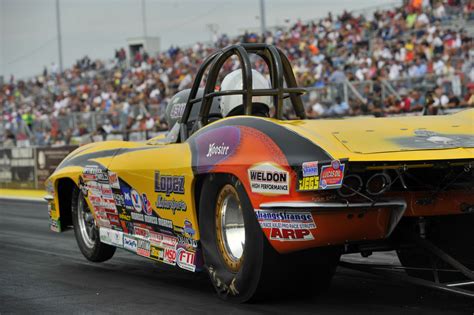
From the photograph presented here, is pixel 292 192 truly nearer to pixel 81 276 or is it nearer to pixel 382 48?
pixel 81 276

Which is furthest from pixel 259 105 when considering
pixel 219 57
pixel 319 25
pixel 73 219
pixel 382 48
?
pixel 319 25

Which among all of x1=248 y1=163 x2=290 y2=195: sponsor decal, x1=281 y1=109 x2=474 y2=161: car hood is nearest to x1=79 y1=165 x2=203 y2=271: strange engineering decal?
x1=248 y1=163 x2=290 y2=195: sponsor decal

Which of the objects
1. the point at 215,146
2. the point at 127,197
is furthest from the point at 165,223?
the point at 215,146

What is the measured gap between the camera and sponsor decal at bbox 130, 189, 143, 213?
699 cm

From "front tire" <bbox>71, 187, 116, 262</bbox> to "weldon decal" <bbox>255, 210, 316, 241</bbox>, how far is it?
3351mm

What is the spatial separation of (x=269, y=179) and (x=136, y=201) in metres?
2.17

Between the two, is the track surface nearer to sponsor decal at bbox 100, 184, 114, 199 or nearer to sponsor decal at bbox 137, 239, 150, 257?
sponsor decal at bbox 137, 239, 150, 257

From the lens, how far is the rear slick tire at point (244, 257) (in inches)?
212

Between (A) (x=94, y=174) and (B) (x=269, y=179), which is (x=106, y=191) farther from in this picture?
(B) (x=269, y=179)

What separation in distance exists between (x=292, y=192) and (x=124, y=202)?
263cm

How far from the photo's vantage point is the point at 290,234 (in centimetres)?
508

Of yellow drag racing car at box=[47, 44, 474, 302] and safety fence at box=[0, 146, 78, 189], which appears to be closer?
yellow drag racing car at box=[47, 44, 474, 302]

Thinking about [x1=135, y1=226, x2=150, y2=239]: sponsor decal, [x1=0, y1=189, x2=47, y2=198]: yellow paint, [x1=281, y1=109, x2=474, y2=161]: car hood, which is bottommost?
[x1=0, y1=189, x2=47, y2=198]: yellow paint

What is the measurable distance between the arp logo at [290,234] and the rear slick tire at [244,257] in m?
0.14
